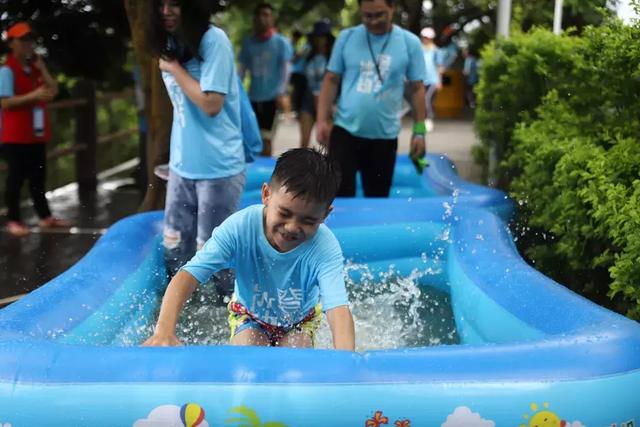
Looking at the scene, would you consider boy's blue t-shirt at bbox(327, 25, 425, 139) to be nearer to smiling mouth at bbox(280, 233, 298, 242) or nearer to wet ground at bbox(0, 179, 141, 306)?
wet ground at bbox(0, 179, 141, 306)

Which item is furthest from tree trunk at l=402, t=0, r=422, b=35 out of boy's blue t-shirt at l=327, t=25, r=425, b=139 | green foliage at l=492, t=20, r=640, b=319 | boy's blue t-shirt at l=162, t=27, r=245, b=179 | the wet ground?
boy's blue t-shirt at l=162, t=27, r=245, b=179

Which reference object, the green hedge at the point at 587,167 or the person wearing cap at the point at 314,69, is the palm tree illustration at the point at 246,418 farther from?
the person wearing cap at the point at 314,69

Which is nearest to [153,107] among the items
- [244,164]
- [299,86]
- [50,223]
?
[50,223]

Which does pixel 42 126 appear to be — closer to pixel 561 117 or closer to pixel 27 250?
pixel 27 250

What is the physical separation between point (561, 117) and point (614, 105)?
2.47 feet

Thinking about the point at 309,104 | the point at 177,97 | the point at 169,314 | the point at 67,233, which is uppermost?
the point at 177,97

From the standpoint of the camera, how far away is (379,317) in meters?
4.98

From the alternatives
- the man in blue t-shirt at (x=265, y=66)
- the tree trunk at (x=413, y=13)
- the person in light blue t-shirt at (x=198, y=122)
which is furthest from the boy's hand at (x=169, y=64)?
the tree trunk at (x=413, y=13)

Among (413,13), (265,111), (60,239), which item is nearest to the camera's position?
(60,239)

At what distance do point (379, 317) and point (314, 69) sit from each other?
6288 millimetres

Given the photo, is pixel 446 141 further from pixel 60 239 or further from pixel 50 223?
pixel 60 239

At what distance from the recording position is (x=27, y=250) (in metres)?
6.84

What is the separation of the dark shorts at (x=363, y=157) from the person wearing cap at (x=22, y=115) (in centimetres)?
244

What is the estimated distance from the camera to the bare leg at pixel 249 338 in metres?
3.63
